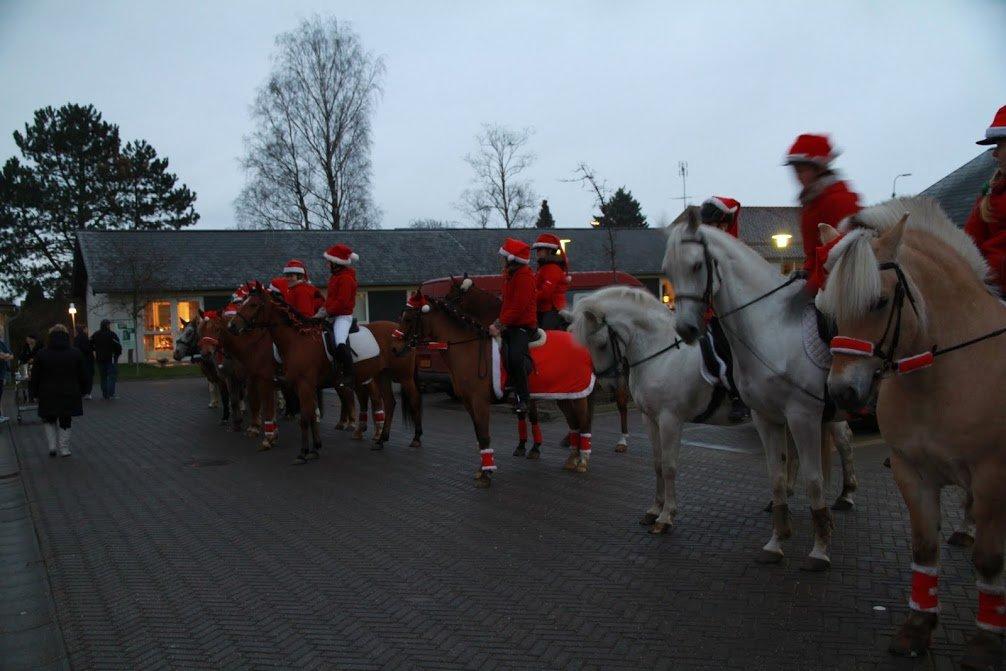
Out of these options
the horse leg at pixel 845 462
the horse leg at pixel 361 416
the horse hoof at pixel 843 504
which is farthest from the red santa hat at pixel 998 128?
the horse leg at pixel 361 416

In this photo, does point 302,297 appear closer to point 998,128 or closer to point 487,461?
point 487,461

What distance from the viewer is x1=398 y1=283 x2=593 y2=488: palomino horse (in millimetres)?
8633

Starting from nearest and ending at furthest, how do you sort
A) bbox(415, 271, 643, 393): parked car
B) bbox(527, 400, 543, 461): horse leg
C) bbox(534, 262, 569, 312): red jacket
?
bbox(534, 262, 569, 312): red jacket < bbox(527, 400, 543, 461): horse leg < bbox(415, 271, 643, 393): parked car

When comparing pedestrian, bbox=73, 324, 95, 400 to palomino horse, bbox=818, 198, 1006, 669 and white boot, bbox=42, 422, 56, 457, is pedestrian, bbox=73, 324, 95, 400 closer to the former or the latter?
white boot, bbox=42, 422, 56, 457

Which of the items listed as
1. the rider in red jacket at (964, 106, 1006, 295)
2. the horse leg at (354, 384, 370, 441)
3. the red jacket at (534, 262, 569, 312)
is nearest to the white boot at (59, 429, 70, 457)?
the horse leg at (354, 384, 370, 441)

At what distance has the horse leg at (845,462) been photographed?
22.7ft

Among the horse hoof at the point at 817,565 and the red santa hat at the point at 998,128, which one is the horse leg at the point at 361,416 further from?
the red santa hat at the point at 998,128

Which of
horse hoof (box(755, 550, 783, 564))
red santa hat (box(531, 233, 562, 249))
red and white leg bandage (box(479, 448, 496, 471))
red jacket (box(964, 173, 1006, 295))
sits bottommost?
horse hoof (box(755, 550, 783, 564))

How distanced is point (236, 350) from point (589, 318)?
23.8ft

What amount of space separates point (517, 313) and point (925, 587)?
5.51 m

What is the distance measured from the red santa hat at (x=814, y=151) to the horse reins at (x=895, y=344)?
2156mm

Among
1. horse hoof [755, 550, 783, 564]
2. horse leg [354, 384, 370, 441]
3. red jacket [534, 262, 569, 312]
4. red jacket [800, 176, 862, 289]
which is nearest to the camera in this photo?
red jacket [800, 176, 862, 289]

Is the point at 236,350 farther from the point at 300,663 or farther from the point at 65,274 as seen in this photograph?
the point at 65,274

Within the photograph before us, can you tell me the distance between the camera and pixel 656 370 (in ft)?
22.0
